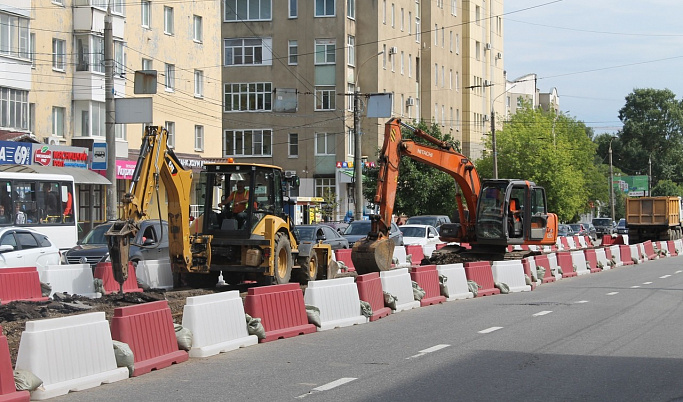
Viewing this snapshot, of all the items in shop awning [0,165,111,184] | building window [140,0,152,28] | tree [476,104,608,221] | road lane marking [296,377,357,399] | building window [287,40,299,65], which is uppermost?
building window [287,40,299,65]

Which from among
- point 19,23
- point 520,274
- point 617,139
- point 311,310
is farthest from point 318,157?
point 617,139

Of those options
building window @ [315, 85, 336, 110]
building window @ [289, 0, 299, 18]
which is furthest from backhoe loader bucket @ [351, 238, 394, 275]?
building window @ [289, 0, 299, 18]

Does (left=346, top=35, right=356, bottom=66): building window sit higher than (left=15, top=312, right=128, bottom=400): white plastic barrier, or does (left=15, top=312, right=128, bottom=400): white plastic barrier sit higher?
(left=346, top=35, right=356, bottom=66): building window

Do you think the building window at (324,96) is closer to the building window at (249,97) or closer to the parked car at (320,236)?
the building window at (249,97)

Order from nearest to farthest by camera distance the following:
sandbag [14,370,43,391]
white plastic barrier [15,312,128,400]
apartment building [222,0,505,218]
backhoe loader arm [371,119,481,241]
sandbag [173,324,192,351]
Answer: sandbag [14,370,43,391], white plastic barrier [15,312,128,400], sandbag [173,324,192,351], backhoe loader arm [371,119,481,241], apartment building [222,0,505,218]

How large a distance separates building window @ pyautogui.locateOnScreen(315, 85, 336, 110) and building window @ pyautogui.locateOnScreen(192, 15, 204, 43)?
13.9m

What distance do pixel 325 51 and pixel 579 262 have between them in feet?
119

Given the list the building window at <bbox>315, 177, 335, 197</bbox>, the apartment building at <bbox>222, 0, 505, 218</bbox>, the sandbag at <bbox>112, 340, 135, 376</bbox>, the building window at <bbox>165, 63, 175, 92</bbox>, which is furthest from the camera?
the apartment building at <bbox>222, 0, 505, 218</bbox>

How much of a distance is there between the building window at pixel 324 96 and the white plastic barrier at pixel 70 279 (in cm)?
4641

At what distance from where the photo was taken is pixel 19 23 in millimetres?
38812

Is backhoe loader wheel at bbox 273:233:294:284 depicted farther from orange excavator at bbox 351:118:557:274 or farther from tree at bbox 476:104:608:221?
tree at bbox 476:104:608:221

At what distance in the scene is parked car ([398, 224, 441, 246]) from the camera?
36.3m

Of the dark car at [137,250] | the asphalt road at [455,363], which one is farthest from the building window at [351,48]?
the asphalt road at [455,363]

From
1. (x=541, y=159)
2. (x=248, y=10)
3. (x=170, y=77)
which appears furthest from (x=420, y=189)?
(x=541, y=159)
